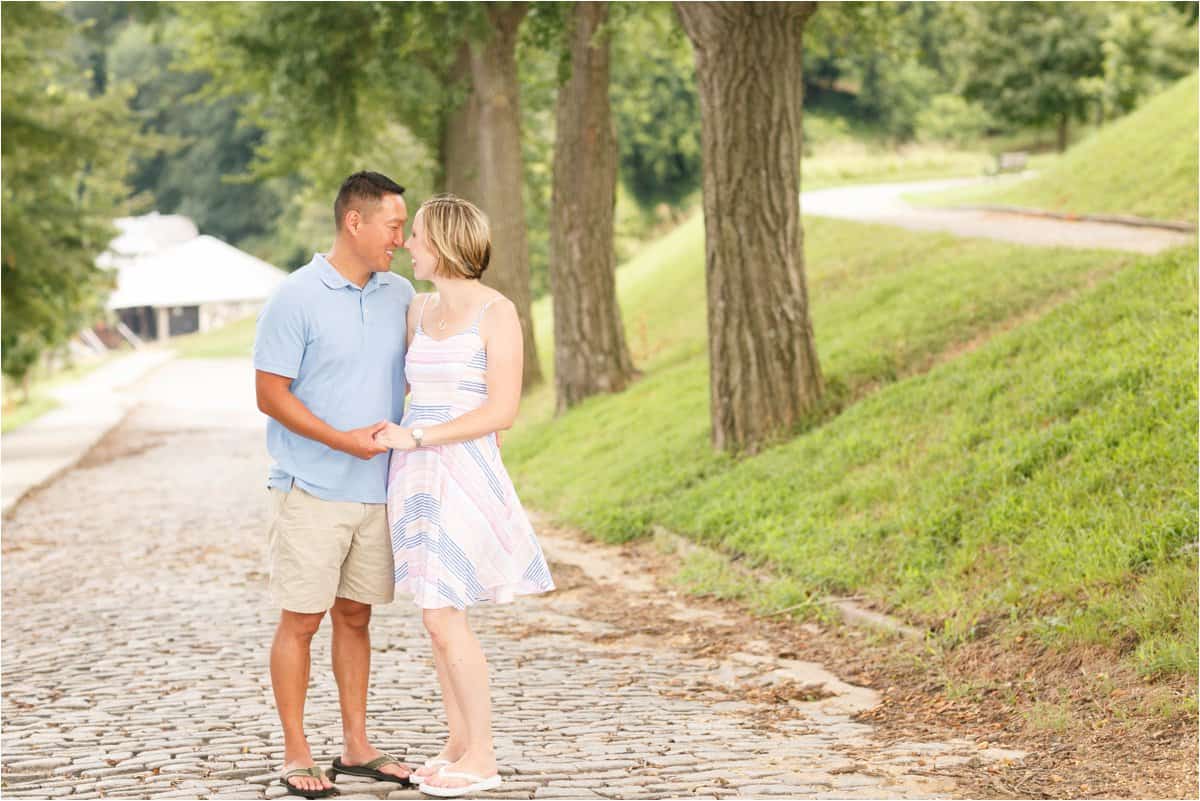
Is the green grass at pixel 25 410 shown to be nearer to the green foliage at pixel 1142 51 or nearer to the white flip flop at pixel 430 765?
the white flip flop at pixel 430 765

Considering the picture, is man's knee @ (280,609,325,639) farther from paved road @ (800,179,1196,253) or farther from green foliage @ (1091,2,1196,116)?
green foliage @ (1091,2,1196,116)

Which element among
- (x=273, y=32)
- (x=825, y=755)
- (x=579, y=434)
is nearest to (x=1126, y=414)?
(x=825, y=755)

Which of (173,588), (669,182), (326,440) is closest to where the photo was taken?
(326,440)

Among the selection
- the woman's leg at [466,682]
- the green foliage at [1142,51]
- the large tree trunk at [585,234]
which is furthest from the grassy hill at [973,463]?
the green foliage at [1142,51]

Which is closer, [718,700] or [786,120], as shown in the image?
[718,700]

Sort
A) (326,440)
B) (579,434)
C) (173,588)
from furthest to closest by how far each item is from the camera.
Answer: (579,434)
(173,588)
(326,440)

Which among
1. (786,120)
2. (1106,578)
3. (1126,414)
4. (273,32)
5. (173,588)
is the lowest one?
(173,588)

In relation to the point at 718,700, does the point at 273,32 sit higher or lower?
higher

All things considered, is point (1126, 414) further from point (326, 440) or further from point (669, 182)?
point (669, 182)

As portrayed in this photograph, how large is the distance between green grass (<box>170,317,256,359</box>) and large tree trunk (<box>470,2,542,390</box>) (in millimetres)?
31060

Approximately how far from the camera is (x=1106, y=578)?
24.9ft

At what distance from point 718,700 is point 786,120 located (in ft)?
22.0

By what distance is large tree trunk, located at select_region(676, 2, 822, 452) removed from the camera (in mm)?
12484

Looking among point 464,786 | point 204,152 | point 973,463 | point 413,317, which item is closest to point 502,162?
point 973,463
